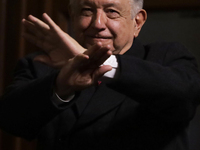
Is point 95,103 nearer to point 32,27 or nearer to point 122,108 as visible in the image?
point 122,108

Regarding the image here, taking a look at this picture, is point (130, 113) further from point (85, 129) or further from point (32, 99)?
point (32, 99)

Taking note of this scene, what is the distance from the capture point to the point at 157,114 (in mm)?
655

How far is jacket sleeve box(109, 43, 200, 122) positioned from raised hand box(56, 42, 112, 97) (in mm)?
40

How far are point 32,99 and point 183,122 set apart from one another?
1.17 feet

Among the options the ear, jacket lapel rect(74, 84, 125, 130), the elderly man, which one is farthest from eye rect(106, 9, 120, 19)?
jacket lapel rect(74, 84, 125, 130)

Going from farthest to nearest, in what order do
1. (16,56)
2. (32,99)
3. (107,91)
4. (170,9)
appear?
1. (16,56)
2. (170,9)
3. (107,91)
4. (32,99)

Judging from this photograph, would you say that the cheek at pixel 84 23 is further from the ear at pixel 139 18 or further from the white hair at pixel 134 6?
the ear at pixel 139 18

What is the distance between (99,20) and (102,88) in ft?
0.60

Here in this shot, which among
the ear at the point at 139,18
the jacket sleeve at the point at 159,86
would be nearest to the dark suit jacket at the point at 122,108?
the jacket sleeve at the point at 159,86

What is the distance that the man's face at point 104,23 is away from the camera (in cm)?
77

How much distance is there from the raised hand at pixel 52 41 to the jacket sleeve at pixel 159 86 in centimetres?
10

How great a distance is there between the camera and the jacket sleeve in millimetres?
567

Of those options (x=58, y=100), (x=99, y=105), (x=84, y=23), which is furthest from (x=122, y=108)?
(x=84, y=23)

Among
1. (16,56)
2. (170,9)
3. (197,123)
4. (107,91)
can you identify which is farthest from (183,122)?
(16,56)
